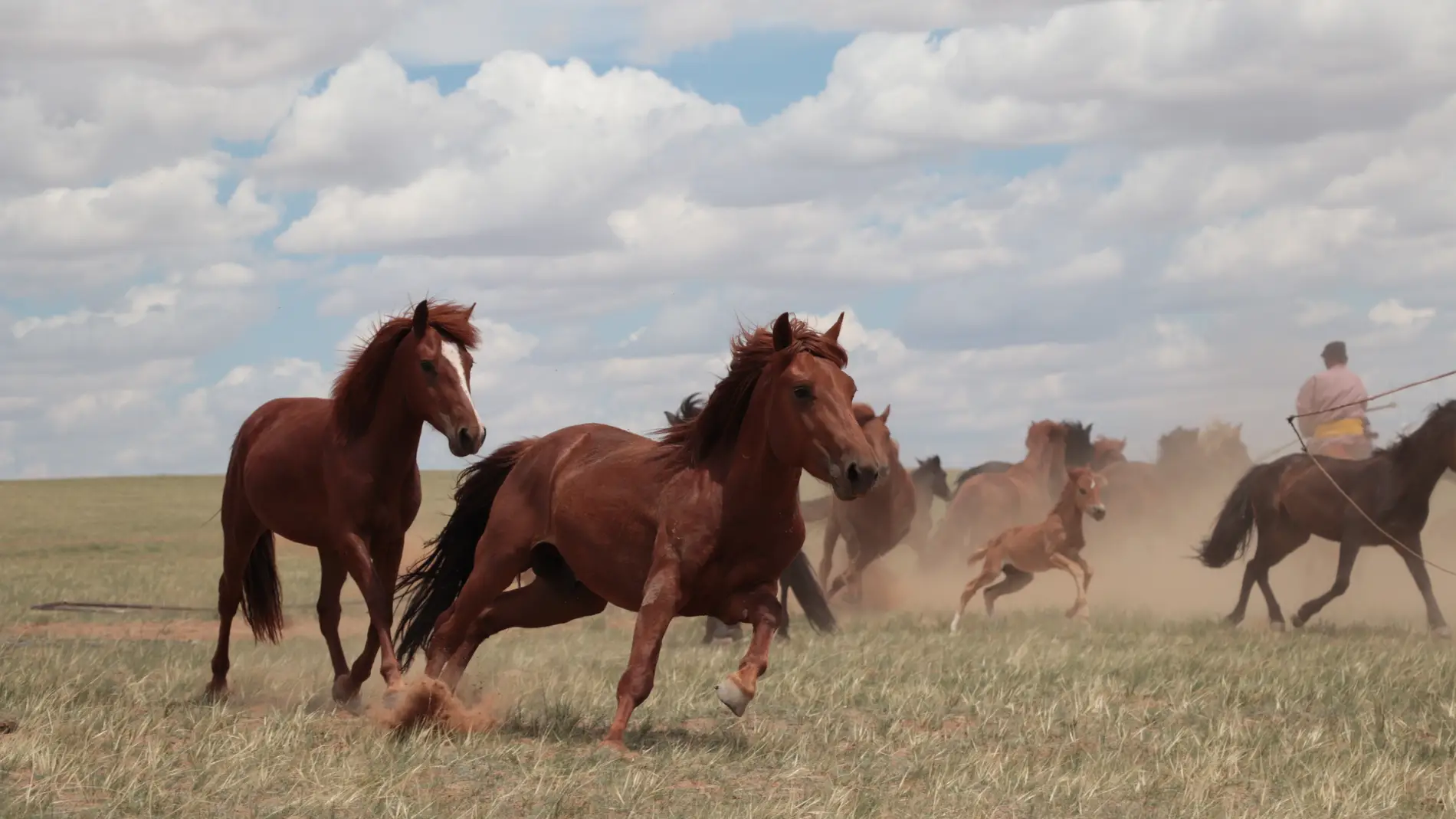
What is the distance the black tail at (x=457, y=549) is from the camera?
890cm

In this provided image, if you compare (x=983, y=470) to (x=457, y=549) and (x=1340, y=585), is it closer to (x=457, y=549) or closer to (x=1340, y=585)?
(x=1340, y=585)

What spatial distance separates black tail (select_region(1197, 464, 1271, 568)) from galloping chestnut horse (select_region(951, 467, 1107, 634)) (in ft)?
4.54

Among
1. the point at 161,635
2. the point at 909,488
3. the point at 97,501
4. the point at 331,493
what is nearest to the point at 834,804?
the point at 331,493

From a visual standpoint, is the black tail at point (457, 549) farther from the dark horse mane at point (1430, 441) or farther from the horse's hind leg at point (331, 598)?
the dark horse mane at point (1430, 441)

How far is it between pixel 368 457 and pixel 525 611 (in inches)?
48.7

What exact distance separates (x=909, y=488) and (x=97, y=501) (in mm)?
42180

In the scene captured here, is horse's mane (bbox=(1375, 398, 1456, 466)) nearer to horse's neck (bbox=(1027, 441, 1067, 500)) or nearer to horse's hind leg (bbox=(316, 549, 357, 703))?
horse's neck (bbox=(1027, 441, 1067, 500))

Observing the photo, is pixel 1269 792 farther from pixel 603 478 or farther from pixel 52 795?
pixel 52 795

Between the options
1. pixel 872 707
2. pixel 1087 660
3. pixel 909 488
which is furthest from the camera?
pixel 909 488

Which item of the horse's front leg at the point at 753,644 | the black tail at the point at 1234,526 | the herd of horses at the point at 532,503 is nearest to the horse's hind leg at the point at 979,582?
the black tail at the point at 1234,526

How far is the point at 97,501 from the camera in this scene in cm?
5425

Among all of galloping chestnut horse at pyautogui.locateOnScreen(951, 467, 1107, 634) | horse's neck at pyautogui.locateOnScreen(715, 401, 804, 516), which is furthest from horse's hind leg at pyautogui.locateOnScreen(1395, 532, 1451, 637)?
horse's neck at pyautogui.locateOnScreen(715, 401, 804, 516)

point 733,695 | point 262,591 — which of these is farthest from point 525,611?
point 262,591

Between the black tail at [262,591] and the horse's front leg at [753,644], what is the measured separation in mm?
4351
